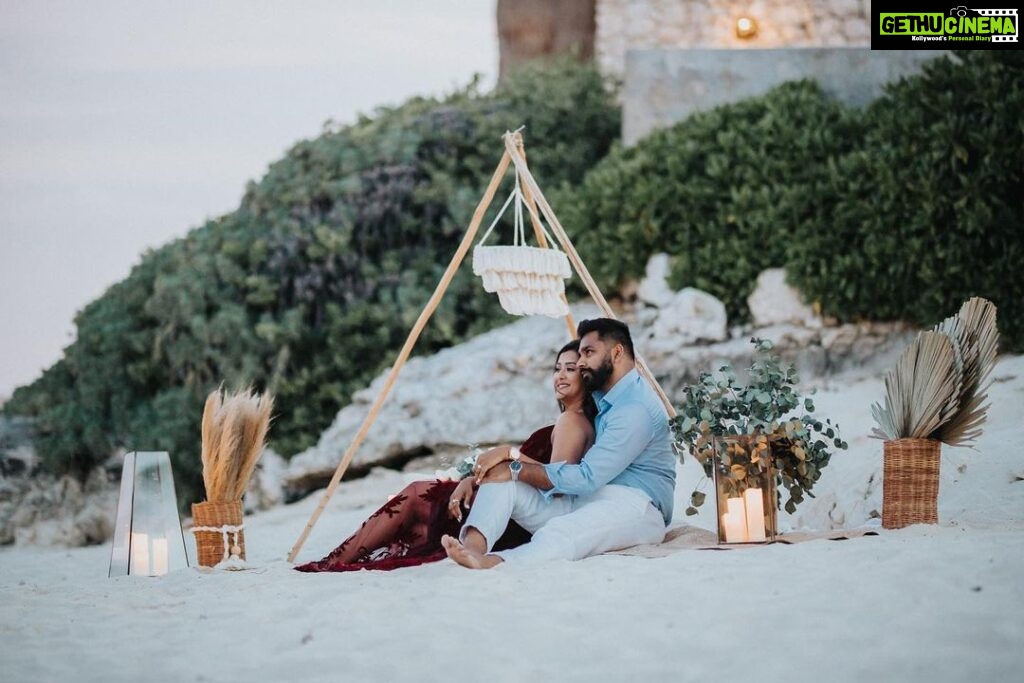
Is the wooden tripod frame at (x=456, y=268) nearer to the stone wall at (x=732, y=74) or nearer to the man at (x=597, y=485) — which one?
the man at (x=597, y=485)

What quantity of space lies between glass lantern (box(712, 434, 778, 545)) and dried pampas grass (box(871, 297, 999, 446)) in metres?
0.60

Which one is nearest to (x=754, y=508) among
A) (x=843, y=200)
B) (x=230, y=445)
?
(x=230, y=445)

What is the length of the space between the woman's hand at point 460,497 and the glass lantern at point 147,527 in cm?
162

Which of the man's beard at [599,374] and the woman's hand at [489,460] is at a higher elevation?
the man's beard at [599,374]

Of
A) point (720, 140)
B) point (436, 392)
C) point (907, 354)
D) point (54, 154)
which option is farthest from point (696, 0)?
point (907, 354)

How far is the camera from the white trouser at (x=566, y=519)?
5.04 m

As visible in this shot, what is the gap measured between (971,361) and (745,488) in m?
1.10

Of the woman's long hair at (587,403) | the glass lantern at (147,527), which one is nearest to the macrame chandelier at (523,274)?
the woman's long hair at (587,403)

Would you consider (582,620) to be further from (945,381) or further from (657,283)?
(657,283)

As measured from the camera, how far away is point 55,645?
4.04 metres

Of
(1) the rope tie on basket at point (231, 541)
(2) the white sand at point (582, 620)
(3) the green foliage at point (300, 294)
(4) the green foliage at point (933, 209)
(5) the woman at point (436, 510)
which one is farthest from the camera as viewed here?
(3) the green foliage at point (300, 294)

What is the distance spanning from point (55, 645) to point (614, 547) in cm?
223

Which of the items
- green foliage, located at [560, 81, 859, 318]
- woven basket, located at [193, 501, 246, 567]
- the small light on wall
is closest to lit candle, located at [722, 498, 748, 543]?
woven basket, located at [193, 501, 246, 567]

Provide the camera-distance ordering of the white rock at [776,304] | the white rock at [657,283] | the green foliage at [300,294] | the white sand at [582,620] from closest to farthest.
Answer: the white sand at [582,620]
the white rock at [776,304]
the white rock at [657,283]
the green foliage at [300,294]
